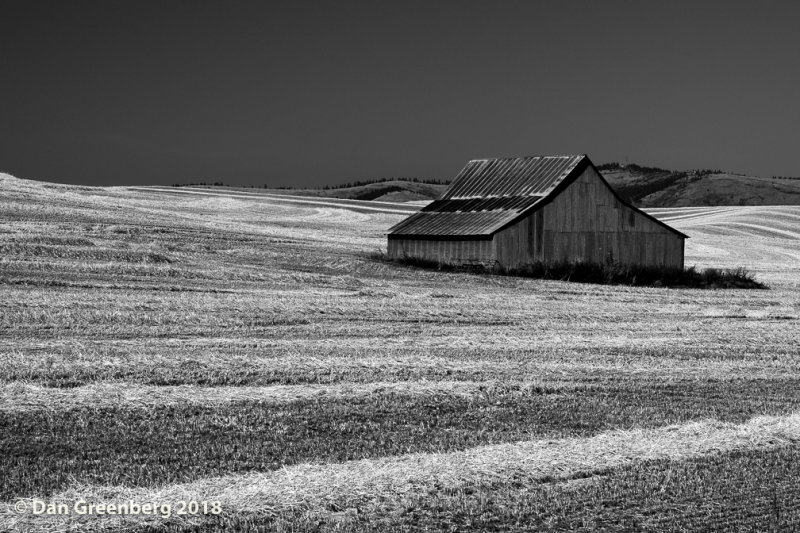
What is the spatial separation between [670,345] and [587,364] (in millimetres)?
3908

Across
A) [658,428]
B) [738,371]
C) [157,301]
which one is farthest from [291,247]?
[658,428]

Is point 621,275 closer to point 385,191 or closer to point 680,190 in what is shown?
point 385,191

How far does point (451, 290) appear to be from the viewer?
112 ft

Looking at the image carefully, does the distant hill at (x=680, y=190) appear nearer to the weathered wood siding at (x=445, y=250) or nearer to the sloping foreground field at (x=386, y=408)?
the weathered wood siding at (x=445, y=250)

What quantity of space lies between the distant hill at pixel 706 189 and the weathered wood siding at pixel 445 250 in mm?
93220

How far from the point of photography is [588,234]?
152 feet

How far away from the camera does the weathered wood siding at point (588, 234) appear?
43906 millimetres

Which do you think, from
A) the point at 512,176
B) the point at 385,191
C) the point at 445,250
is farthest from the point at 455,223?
the point at 385,191

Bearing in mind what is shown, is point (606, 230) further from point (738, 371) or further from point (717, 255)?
point (738, 371)

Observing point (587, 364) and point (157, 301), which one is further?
point (157, 301)

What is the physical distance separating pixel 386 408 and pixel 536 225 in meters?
32.6

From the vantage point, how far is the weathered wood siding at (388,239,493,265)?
43.2 m

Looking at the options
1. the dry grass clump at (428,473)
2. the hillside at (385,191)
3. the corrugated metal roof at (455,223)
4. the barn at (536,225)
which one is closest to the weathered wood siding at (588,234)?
the barn at (536,225)

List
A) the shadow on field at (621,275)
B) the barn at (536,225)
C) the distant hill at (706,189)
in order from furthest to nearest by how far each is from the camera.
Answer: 1. the distant hill at (706,189)
2. the barn at (536,225)
3. the shadow on field at (621,275)
